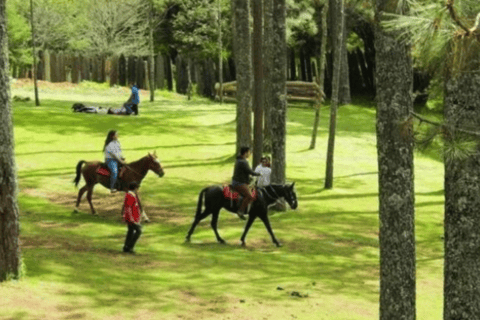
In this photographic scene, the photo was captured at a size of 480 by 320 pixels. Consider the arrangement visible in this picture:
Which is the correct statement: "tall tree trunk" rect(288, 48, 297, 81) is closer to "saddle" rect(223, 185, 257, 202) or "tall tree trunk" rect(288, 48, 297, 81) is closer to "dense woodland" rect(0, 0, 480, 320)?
"dense woodland" rect(0, 0, 480, 320)

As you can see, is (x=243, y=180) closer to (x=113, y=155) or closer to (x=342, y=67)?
(x=113, y=155)

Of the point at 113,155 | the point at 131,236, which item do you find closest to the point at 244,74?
the point at 113,155

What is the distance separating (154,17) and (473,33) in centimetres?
5788

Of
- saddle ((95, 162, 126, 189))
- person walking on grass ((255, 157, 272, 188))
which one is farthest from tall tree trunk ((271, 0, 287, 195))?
saddle ((95, 162, 126, 189))

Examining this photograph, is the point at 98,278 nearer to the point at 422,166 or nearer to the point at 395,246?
the point at 395,246

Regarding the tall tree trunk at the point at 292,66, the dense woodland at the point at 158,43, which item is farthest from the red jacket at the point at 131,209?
the tall tree trunk at the point at 292,66

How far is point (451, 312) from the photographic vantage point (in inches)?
456

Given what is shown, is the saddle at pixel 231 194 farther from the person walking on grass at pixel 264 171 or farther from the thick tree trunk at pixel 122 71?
the thick tree trunk at pixel 122 71

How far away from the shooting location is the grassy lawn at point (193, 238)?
17.3 metres

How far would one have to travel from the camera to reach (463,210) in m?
11.2

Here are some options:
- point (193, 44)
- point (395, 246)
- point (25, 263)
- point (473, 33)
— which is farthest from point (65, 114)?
point (473, 33)

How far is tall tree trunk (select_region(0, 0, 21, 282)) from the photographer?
658 inches

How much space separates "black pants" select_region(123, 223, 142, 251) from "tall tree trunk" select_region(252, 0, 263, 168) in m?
9.19

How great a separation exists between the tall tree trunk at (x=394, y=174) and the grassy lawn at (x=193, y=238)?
3.64 meters
